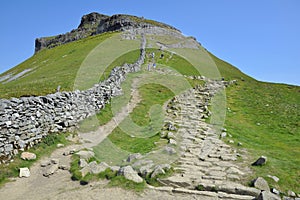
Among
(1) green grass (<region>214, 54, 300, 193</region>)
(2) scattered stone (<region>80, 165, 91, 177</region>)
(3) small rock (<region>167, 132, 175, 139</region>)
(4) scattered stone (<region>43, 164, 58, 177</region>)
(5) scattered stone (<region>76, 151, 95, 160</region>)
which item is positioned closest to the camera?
(1) green grass (<region>214, 54, 300, 193</region>)

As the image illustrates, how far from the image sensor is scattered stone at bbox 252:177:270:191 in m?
9.09

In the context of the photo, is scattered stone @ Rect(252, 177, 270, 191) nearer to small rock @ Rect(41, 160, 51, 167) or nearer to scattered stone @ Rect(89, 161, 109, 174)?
scattered stone @ Rect(89, 161, 109, 174)

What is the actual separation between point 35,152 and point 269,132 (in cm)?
1573

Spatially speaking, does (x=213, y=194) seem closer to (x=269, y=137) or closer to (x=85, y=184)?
(x=85, y=184)

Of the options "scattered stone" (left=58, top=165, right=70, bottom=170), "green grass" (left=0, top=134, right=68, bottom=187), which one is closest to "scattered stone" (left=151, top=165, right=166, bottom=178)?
"scattered stone" (left=58, top=165, right=70, bottom=170)

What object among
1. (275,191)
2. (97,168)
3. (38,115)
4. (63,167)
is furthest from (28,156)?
(275,191)

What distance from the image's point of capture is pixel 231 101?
29.9 meters

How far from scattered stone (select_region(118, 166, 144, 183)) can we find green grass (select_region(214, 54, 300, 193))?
4.08 m

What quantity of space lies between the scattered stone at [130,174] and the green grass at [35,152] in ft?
15.5

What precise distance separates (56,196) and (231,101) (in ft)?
79.5

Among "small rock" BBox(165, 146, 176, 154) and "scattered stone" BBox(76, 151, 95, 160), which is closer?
"small rock" BBox(165, 146, 176, 154)

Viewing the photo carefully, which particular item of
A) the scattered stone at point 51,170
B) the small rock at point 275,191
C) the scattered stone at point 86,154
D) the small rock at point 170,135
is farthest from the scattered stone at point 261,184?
the scattered stone at point 51,170

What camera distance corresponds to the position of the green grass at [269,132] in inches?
416

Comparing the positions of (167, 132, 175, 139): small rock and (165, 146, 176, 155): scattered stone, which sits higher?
(167, 132, 175, 139): small rock
